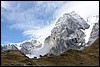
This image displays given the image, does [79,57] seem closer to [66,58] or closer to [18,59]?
[66,58]

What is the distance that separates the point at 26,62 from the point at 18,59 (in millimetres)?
5554

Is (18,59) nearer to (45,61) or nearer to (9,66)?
(45,61)

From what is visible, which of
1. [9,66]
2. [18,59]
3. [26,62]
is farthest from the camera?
[18,59]

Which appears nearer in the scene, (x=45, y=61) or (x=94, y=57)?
(x=45, y=61)

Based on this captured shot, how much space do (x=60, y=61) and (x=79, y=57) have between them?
7.13 meters

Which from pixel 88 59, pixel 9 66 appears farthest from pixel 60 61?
pixel 9 66

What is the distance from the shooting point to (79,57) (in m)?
84.0

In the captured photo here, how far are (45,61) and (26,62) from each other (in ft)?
30.6

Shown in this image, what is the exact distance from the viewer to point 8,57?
76.4m

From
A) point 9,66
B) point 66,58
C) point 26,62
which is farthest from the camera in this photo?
point 66,58

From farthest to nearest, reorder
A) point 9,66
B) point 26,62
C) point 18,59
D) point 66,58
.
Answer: point 66,58
point 18,59
point 26,62
point 9,66

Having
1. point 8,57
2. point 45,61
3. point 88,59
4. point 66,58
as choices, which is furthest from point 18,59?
point 88,59

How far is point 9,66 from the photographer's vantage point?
59781 mm

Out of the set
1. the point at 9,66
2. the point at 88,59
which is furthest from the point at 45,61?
the point at 9,66
